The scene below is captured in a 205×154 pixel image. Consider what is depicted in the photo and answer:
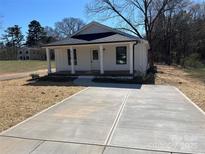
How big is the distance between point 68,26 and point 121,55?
2381 inches

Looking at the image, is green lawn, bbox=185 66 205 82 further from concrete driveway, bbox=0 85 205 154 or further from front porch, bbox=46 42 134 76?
concrete driveway, bbox=0 85 205 154

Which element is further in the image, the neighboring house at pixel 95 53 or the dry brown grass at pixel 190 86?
the neighboring house at pixel 95 53

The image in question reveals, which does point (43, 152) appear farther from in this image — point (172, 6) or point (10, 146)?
point (172, 6)

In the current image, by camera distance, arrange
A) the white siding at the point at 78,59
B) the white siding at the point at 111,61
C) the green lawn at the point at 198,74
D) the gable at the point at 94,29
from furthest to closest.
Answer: the green lawn at the point at 198,74 < the gable at the point at 94,29 < the white siding at the point at 78,59 < the white siding at the point at 111,61

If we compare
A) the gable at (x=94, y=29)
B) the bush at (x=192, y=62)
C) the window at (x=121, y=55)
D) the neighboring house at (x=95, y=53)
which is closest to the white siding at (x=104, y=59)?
the neighboring house at (x=95, y=53)

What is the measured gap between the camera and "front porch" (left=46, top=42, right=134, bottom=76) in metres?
18.1

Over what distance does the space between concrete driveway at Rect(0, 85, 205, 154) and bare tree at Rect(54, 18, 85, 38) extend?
6917cm

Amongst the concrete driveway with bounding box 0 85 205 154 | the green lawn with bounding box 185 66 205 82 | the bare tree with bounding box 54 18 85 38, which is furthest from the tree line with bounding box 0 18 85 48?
the concrete driveway with bounding box 0 85 205 154

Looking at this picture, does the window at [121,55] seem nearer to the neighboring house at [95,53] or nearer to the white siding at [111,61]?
the neighboring house at [95,53]

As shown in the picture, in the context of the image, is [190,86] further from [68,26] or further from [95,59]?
[68,26]

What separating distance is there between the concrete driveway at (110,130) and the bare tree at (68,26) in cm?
6917

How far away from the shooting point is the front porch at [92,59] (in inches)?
711

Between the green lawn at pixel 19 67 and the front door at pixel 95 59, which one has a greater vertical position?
the front door at pixel 95 59

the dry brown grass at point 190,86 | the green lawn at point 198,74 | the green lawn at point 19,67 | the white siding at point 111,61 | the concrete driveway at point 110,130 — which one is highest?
the white siding at point 111,61
